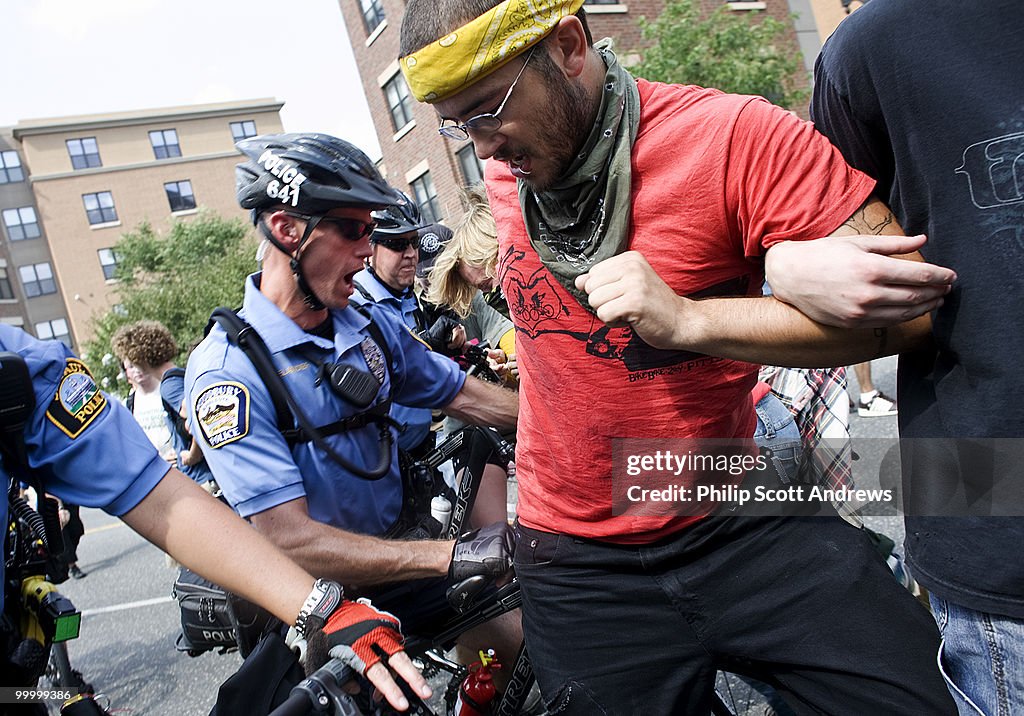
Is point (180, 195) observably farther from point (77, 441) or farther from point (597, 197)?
point (597, 197)

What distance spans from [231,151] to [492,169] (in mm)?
49078

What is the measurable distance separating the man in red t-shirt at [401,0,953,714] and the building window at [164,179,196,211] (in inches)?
1899

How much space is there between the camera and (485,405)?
126 inches

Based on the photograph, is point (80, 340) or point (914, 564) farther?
point (80, 340)

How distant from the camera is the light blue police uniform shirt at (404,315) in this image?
409 cm

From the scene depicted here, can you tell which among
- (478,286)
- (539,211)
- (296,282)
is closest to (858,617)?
(539,211)

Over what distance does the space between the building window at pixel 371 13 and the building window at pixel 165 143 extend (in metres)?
28.5

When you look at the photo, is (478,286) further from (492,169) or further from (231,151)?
(231,151)

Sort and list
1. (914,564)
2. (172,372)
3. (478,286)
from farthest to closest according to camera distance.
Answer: (172,372), (478,286), (914,564)


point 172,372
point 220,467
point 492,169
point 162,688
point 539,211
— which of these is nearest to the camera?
point 539,211

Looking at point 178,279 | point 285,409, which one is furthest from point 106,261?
point 285,409

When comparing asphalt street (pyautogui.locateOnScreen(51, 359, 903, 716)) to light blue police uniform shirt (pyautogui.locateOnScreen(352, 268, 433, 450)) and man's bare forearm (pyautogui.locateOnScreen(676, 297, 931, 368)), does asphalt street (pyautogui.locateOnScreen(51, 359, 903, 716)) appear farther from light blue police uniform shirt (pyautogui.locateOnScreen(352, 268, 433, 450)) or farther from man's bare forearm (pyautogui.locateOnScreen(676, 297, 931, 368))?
light blue police uniform shirt (pyautogui.locateOnScreen(352, 268, 433, 450))

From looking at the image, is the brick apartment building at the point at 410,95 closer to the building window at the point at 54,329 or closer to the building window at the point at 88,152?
the building window at the point at 88,152

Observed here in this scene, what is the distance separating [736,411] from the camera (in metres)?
1.88
